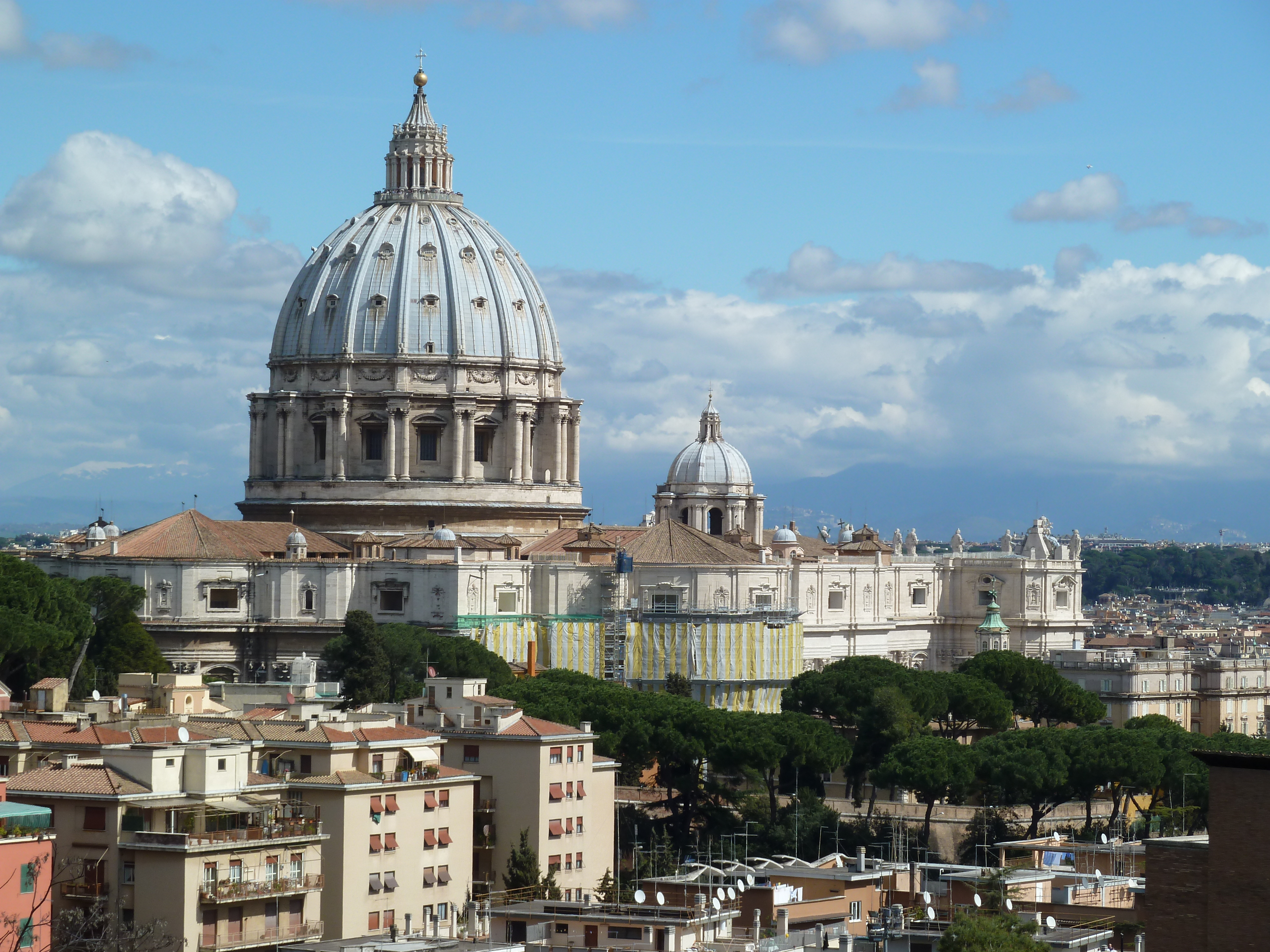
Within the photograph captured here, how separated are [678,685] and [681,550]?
9.53 m

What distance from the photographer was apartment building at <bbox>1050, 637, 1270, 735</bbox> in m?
120

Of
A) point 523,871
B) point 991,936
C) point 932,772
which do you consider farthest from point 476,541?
point 991,936

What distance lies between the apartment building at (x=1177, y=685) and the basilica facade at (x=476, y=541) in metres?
8.80

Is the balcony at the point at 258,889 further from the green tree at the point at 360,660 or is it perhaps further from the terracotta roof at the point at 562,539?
the terracotta roof at the point at 562,539

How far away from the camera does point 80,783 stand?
54812mm

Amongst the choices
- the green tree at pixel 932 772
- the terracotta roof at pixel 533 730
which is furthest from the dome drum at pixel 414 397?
the terracotta roof at pixel 533 730

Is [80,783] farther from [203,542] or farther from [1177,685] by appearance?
[1177,685]

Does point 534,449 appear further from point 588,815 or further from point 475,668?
point 588,815

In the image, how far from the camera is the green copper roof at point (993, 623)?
438 feet

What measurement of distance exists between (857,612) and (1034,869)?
6736 cm

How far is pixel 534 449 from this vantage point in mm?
132875

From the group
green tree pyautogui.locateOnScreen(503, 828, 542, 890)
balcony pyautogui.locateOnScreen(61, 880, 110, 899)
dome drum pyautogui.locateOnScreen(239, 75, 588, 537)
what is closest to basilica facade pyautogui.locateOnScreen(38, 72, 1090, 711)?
dome drum pyautogui.locateOnScreen(239, 75, 588, 537)

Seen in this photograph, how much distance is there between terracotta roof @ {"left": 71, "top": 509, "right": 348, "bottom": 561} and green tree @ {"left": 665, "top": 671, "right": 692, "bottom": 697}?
58.3 feet

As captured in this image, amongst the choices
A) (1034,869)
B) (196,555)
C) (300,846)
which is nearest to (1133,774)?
(1034,869)
